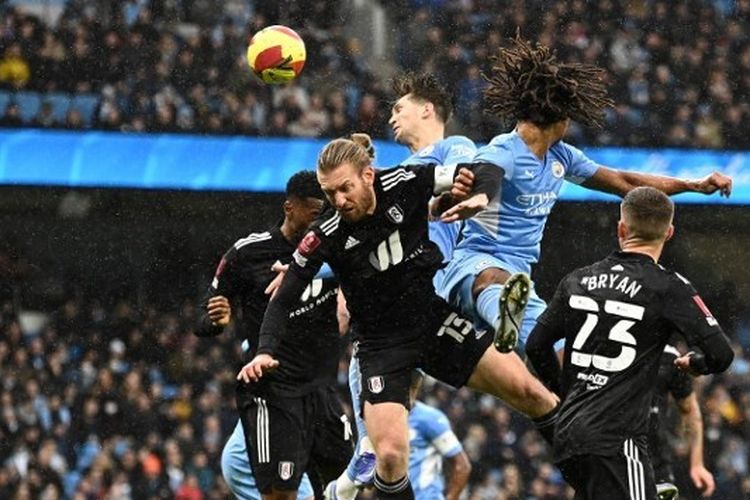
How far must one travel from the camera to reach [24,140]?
1994cm

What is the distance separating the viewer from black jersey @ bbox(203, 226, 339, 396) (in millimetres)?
8781

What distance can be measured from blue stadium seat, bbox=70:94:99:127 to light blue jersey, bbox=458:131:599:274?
40.9 feet

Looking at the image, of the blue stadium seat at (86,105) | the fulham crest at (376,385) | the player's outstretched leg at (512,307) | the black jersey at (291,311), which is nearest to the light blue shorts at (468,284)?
the player's outstretched leg at (512,307)

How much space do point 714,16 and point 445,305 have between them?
15557 mm

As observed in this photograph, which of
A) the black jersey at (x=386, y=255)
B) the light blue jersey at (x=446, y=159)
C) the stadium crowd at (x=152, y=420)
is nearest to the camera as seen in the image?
the black jersey at (x=386, y=255)

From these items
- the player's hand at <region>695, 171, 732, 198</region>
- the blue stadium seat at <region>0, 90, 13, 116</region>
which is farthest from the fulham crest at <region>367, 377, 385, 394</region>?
the blue stadium seat at <region>0, 90, 13, 116</region>

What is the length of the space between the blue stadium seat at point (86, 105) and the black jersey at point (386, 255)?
41.9ft

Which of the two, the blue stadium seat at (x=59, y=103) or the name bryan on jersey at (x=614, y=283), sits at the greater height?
the blue stadium seat at (x=59, y=103)

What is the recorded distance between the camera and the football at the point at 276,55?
32.2 ft

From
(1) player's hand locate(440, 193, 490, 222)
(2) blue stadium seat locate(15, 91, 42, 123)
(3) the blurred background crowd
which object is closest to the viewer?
(1) player's hand locate(440, 193, 490, 222)

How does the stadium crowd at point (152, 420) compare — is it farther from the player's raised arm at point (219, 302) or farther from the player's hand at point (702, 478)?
the player's raised arm at point (219, 302)

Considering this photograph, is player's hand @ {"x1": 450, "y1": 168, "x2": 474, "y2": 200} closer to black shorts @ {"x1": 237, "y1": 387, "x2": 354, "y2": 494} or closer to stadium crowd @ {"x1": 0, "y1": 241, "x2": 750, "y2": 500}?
black shorts @ {"x1": 237, "y1": 387, "x2": 354, "y2": 494}

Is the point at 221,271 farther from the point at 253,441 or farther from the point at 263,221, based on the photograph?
the point at 263,221

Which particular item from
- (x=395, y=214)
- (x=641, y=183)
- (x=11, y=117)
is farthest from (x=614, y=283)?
(x=11, y=117)
